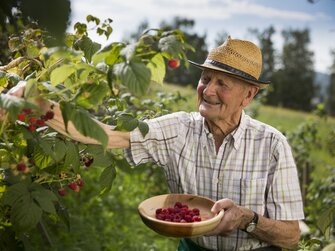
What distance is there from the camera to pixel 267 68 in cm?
5994

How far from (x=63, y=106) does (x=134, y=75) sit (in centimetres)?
30

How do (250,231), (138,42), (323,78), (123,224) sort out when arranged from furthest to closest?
(323,78) → (123,224) → (250,231) → (138,42)

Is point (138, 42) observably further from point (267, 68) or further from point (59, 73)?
point (267, 68)

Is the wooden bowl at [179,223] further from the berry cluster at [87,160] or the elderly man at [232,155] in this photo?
the berry cluster at [87,160]

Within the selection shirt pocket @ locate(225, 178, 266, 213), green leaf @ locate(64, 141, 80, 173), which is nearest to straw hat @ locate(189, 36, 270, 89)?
shirt pocket @ locate(225, 178, 266, 213)

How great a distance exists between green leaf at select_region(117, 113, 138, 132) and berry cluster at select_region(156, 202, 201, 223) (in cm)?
49

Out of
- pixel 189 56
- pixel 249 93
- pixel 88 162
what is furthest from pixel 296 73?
pixel 88 162

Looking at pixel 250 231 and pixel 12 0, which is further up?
pixel 12 0

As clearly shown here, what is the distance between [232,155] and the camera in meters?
2.58

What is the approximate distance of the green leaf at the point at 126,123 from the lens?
6.59 ft

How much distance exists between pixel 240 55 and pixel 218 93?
0.87ft

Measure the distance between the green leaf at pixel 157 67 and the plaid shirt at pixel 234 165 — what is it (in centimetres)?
73

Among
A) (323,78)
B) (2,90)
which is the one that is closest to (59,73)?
(2,90)

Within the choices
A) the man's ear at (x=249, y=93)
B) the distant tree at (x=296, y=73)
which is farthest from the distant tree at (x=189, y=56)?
the man's ear at (x=249, y=93)
